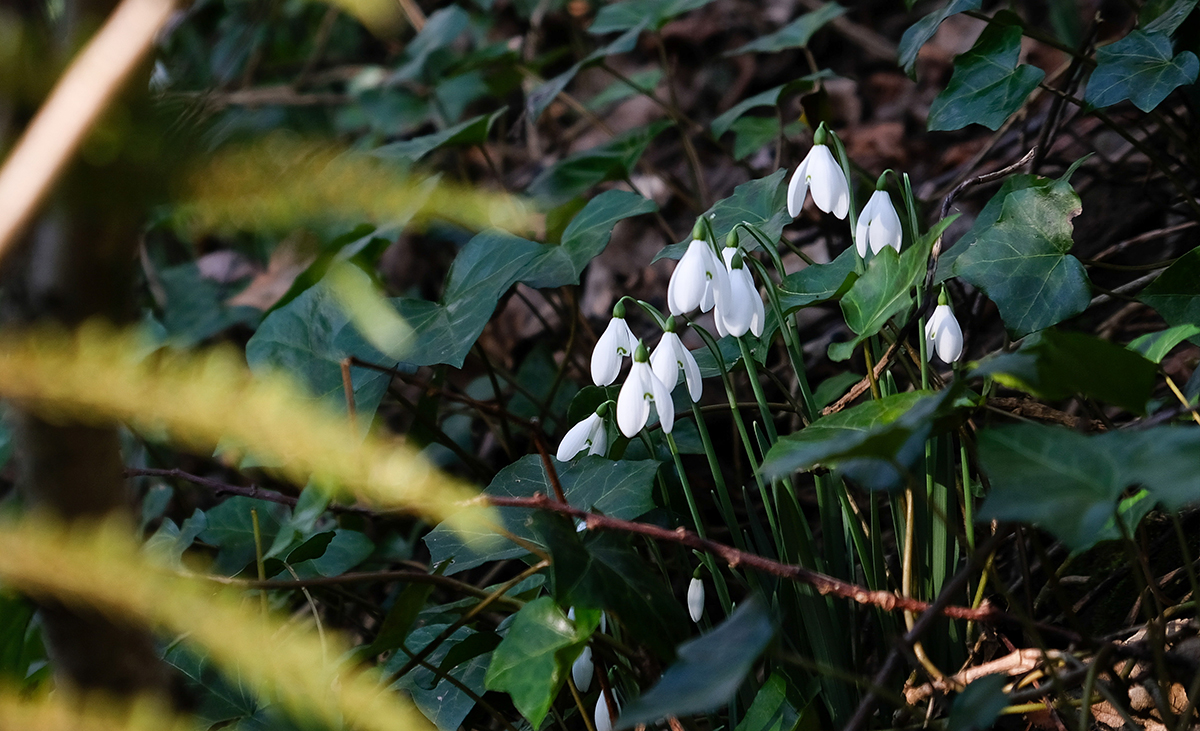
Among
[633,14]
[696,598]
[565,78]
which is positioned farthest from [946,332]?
[633,14]

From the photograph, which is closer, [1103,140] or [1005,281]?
[1005,281]

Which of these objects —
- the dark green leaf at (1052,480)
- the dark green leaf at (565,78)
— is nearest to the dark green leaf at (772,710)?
the dark green leaf at (1052,480)

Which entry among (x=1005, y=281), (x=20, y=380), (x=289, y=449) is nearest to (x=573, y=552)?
(x=289, y=449)

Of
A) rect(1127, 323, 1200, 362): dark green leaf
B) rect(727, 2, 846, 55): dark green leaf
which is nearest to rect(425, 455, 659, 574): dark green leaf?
rect(1127, 323, 1200, 362): dark green leaf

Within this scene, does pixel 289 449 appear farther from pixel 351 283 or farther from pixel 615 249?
pixel 615 249

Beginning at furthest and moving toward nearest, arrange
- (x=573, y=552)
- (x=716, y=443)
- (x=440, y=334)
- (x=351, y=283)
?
(x=716, y=443), (x=440, y=334), (x=351, y=283), (x=573, y=552)

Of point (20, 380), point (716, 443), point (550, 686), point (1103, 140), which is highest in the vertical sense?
point (20, 380)

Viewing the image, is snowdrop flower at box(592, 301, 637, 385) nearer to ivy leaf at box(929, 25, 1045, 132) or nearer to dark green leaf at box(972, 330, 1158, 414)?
dark green leaf at box(972, 330, 1158, 414)
